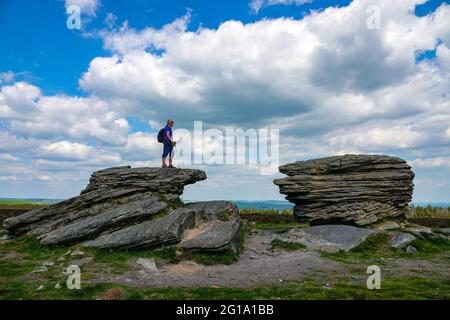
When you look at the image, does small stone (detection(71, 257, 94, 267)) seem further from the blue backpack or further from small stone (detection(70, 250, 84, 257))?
the blue backpack

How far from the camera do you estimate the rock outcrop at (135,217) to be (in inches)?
A: 859

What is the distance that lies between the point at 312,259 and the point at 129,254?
10328 millimetres

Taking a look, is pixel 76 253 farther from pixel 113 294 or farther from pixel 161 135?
pixel 161 135

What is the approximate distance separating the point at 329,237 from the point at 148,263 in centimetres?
1295

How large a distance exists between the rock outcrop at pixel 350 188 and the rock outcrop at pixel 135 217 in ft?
20.5

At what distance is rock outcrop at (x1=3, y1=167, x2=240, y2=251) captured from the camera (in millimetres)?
21812

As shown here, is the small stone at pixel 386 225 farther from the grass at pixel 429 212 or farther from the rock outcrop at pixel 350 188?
the grass at pixel 429 212

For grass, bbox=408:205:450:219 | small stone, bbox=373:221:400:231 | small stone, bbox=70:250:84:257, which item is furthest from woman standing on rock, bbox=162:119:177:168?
grass, bbox=408:205:450:219

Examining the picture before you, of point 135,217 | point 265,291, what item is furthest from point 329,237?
point 135,217

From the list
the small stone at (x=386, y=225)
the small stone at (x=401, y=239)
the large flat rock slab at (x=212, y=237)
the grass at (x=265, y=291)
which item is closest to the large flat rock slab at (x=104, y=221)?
the large flat rock slab at (x=212, y=237)

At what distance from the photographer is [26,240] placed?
2505 centimetres

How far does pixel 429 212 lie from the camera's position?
4512 centimetres
